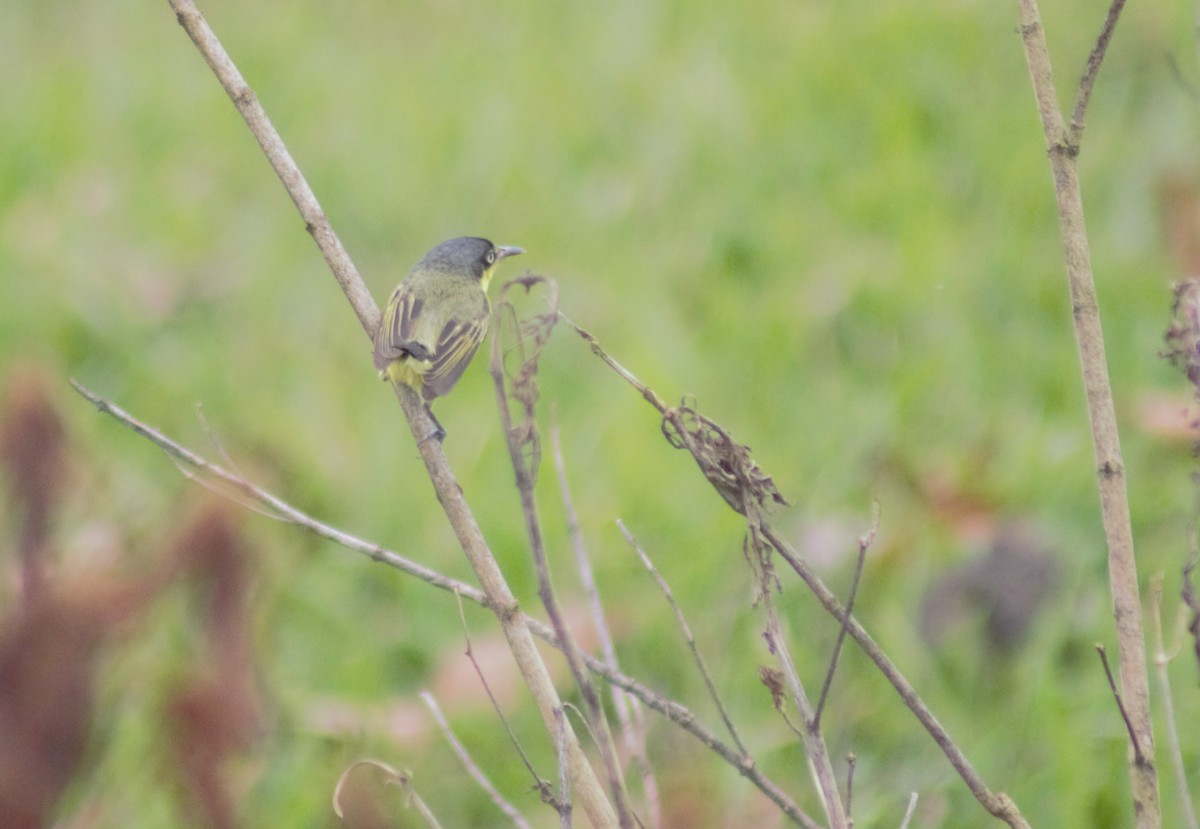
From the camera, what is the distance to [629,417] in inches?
135

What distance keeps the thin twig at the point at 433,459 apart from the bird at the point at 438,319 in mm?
291

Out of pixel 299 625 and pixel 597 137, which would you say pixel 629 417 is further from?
pixel 597 137

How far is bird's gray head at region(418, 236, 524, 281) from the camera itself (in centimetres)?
266

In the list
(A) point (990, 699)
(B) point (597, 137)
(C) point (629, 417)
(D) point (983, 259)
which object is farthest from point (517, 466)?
(B) point (597, 137)

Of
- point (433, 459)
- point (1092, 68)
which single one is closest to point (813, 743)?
point (433, 459)

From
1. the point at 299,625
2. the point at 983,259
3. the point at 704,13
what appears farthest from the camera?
the point at 704,13

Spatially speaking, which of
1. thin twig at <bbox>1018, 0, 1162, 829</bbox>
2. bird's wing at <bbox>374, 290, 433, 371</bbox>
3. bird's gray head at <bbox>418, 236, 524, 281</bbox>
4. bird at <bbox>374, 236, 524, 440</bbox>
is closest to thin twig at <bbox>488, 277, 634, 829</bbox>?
thin twig at <bbox>1018, 0, 1162, 829</bbox>

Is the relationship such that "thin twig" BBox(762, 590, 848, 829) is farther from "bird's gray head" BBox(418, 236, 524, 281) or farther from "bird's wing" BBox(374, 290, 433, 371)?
"bird's gray head" BBox(418, 236, 524, 281)

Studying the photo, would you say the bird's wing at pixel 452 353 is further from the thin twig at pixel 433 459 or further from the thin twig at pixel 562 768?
the thin twig at pixel 562 768

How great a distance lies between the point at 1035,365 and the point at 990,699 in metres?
1.18

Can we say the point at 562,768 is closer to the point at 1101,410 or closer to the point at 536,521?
the point at 536,521

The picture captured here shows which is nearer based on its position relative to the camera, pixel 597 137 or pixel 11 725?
pixel 11 725

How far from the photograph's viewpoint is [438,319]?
2459mm

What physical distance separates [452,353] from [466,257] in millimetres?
469
